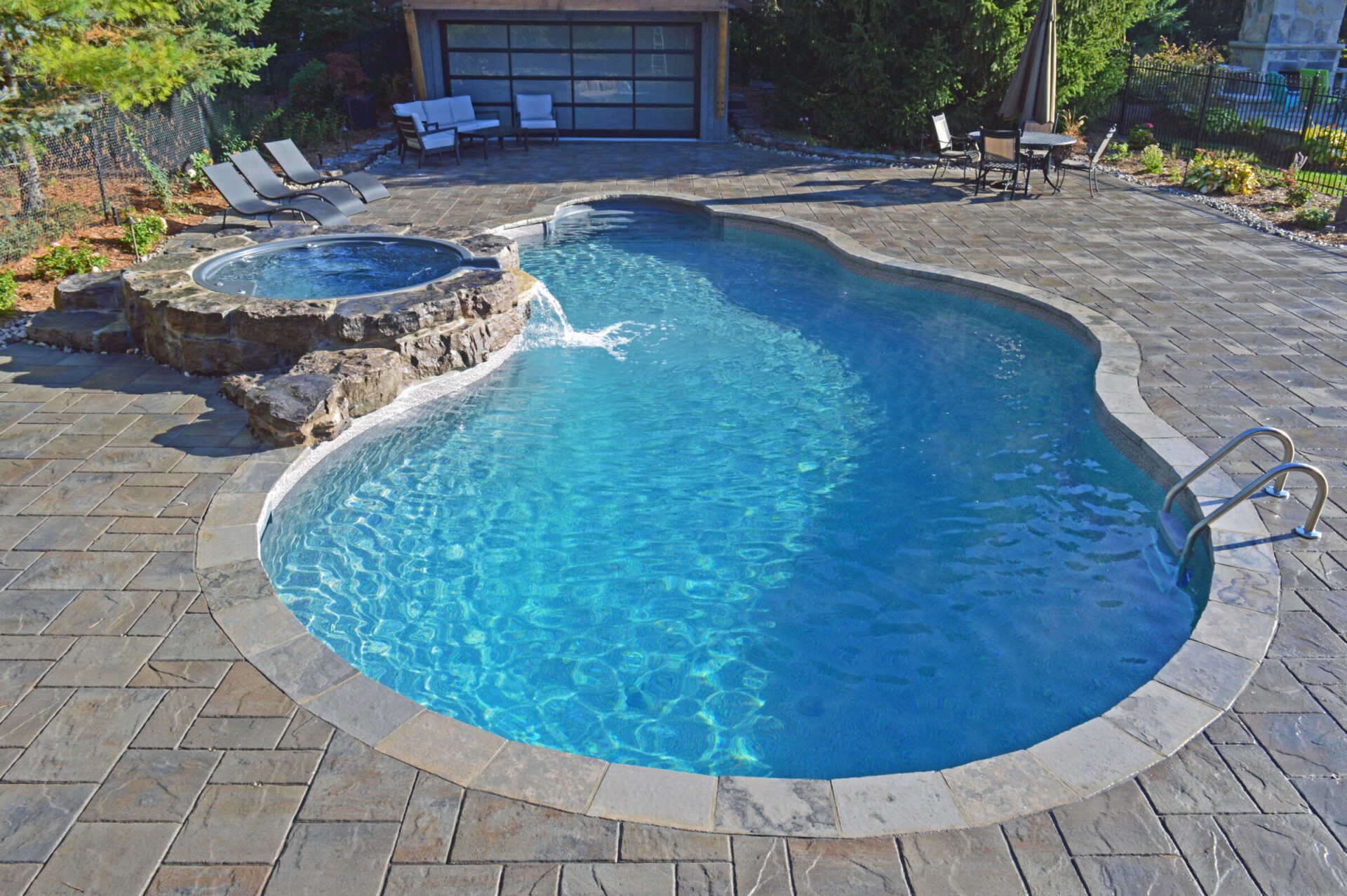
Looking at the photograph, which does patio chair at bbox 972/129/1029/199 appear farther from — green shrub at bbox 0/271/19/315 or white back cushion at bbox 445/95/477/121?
green shrub at bbox 0/271/19/315

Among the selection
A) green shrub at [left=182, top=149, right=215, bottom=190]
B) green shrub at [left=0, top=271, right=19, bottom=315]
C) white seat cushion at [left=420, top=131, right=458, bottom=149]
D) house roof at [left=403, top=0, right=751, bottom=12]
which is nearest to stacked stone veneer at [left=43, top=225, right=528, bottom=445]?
green shrub at [left=0, top=271, right=19, bottom=315]

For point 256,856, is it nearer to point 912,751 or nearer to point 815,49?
point 912,751

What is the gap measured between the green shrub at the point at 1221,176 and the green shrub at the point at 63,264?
15.1 metres

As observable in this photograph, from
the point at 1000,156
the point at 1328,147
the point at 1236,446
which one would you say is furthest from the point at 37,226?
the point at 1328,147

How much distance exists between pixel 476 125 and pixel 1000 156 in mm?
9272

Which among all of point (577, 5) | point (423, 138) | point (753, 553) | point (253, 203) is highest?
point (577, 5)

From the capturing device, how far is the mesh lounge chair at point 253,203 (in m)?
11.4

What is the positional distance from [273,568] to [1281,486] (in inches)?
254

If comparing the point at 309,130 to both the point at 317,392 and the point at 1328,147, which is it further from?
the point at 1328,147

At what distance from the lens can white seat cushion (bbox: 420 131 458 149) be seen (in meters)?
16.2

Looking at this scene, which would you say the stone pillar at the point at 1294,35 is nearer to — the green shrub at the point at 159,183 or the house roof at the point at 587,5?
the house roof at the point at 587,5

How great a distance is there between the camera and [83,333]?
8.23 m

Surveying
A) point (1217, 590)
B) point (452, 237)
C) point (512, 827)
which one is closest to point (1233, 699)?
point (1217, 590)

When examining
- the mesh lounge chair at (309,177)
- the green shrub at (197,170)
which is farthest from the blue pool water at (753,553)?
the green shrub at (197,170)
